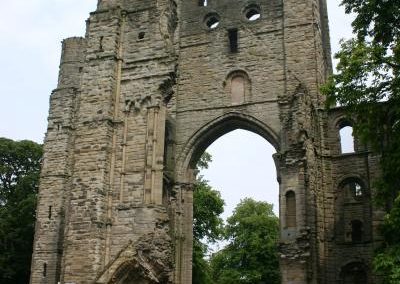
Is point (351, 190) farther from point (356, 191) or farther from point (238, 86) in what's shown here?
point (238, 86)

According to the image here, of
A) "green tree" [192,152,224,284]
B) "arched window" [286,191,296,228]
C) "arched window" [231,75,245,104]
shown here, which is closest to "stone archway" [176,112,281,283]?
"arched window" [231,75,245,104]

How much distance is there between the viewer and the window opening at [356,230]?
20.0 m

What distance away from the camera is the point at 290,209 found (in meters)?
18.2

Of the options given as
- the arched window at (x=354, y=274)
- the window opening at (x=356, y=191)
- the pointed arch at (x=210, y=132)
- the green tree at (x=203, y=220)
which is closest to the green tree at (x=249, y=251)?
the green tree at (x=203, y=220)

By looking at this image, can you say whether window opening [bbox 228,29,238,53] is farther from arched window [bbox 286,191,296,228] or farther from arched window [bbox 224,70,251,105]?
arched window [bbox 286,191,296,228]

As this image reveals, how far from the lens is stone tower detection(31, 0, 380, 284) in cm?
1461

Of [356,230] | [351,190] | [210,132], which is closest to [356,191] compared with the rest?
[351,190]

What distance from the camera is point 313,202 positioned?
18297 millimetres

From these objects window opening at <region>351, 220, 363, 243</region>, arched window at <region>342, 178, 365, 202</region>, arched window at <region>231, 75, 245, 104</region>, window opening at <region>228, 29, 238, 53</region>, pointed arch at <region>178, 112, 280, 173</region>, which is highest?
window opening at <region>228, 29, 238, 53</region>

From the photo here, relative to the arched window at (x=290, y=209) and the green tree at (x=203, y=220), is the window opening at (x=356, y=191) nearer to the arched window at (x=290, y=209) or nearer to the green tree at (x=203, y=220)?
the arched window at (x=290, y=209)

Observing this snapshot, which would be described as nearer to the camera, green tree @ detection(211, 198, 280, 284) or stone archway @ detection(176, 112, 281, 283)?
stone archway @ detection(176, 112, 281, 283)

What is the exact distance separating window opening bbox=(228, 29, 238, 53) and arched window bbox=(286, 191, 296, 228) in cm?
667

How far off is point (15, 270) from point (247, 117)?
42.7 ft

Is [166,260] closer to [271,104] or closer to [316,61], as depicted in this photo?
[271,104]
